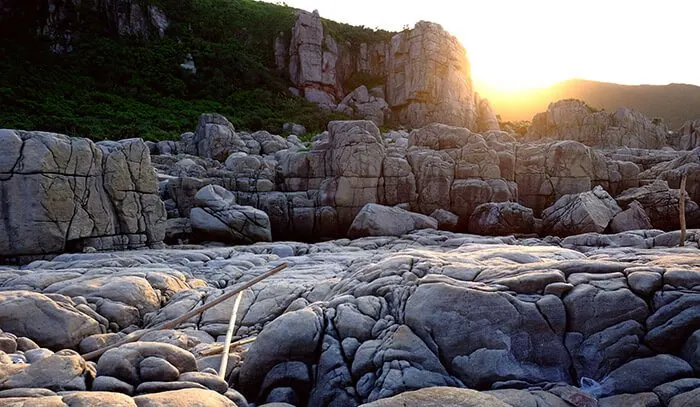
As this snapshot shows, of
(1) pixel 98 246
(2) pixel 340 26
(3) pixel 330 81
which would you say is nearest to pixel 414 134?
(1) pixel 98 246

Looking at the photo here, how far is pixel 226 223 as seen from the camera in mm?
18172

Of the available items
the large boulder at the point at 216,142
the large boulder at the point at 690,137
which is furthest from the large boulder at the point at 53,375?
the large boulder at the point at 690,137

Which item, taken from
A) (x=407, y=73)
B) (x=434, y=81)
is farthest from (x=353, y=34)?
(x=434, y=81)

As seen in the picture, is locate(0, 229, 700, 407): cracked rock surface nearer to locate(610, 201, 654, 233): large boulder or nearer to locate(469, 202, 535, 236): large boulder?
locate(469, 202, 535, 236): large boulder

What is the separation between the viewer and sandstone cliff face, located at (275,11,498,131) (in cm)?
5797

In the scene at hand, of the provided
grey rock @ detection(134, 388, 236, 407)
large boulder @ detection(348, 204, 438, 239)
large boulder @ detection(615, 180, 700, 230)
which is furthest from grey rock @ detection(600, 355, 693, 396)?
large boulder @ detection(615, 180, 700, 230)

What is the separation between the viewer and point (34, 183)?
A: 12.9 metres

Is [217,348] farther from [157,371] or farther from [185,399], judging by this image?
[185,399]

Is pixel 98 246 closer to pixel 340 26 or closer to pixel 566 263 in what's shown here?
pixel 566 263

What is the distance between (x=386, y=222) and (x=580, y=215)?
891 centimetres

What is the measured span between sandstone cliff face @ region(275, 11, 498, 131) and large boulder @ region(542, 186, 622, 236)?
125 feet

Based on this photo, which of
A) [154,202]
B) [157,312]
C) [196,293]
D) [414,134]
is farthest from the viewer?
[414,134]

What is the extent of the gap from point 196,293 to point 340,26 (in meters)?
69.4

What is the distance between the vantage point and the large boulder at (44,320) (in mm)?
6852
